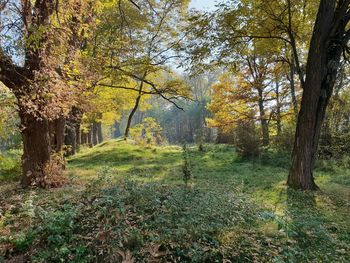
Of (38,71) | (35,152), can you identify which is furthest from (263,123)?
(38,71)

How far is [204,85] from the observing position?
4278cm

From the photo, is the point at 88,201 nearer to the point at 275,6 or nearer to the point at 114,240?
the point at 114,240

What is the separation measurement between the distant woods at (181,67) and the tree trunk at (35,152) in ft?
0.07

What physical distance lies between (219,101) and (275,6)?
28.6 ft

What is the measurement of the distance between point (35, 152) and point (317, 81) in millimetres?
6632

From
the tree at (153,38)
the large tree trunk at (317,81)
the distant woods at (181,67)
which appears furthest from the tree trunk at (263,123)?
the large tree trunk at (317,81)

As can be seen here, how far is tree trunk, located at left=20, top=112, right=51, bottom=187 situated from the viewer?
648cm

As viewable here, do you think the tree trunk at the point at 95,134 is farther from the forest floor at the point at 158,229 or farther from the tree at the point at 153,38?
the forest floor at the point at 158,229

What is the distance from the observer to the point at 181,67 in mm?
9992

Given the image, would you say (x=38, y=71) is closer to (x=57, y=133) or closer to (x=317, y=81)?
(x=57, y=133)

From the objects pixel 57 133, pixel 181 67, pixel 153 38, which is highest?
pixel 153 38

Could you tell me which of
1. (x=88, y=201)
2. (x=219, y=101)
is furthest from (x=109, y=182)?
(x=219, y=101)

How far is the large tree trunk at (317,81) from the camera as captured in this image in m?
7.04

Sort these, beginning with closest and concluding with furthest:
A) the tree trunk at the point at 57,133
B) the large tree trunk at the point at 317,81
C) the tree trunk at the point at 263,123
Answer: the large tree trunk at the point at 317,81 < the tree trunk at the point at 57,133 < the tree trunk at the point at 263,123
